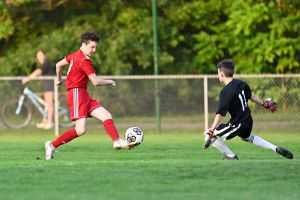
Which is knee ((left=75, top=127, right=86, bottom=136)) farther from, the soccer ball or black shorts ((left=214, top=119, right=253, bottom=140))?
black shorts ((left=214, top=119, right=253, bottom=140))

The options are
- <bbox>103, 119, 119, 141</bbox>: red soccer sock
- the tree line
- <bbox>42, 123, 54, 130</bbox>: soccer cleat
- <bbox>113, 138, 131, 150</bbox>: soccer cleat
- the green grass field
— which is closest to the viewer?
the green grass field

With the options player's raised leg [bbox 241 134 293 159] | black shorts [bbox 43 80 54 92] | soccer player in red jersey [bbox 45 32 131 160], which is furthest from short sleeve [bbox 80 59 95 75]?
black shorts [bbox 43 80 54 92]

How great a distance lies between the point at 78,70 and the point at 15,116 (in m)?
9.63

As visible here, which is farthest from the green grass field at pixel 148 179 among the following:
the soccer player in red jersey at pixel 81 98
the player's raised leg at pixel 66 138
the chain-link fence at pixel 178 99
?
the chain-link fence at pixel 178 99

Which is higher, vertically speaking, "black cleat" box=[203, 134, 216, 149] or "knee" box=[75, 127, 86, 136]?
"knee" box=[75, 127, 86, 136]

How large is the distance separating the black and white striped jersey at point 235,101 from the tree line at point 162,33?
11603mm

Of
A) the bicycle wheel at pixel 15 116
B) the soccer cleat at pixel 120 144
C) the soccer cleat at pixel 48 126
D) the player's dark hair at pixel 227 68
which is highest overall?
the player's dark hair at pixel 227 68

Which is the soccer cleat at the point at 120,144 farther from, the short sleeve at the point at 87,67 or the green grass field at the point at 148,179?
the short sleeve at the point at 87,67

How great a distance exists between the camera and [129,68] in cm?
2611

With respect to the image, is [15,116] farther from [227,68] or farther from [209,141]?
[209,141]

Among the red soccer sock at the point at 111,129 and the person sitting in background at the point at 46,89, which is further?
the person sitting in background at the point at 46,89

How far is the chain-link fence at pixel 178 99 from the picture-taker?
73.2 feet

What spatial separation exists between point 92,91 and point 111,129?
9.89 meters

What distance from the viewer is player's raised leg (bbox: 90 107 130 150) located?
13.9 meters
